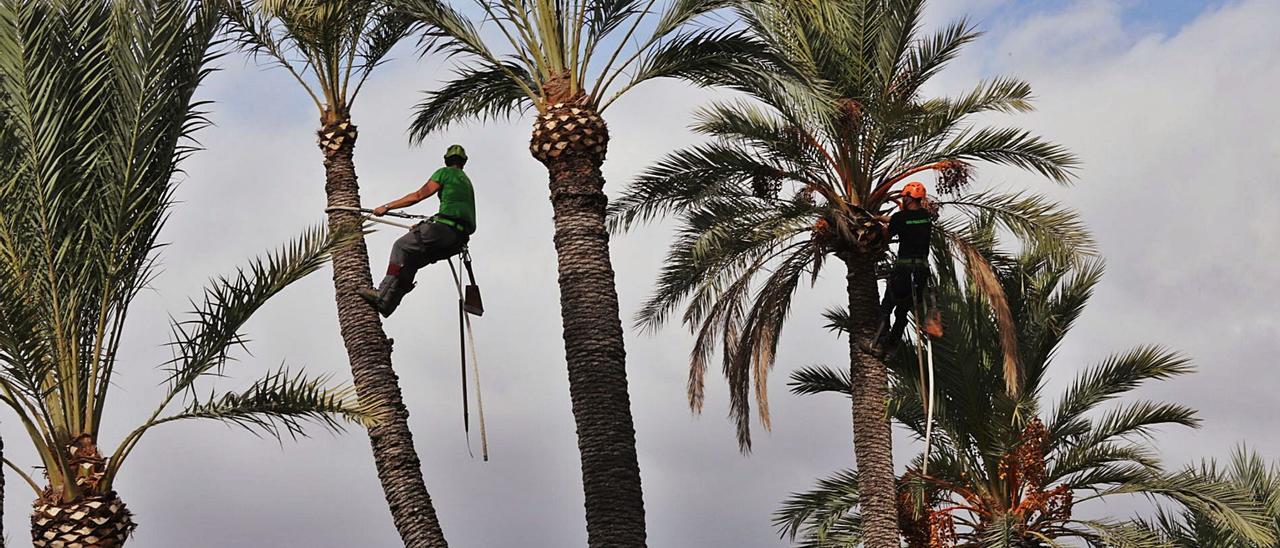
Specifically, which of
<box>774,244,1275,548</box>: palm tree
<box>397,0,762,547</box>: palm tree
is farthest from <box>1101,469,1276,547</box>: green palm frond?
<box>397,0,762,547</box>: palm tree

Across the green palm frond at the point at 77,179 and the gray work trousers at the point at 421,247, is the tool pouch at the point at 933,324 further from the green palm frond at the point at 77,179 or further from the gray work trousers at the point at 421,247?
the green palm frond at the point at 77,179

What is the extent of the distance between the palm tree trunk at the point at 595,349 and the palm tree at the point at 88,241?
7.34 ft

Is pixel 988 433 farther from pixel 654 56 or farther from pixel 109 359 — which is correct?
pixel 109 359

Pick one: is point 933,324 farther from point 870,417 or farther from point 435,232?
point 435,232

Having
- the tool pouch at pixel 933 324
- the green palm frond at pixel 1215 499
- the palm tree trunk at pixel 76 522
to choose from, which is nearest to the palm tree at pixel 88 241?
the palm tree trunk at pixel 76 522

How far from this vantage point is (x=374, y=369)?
44.2ft

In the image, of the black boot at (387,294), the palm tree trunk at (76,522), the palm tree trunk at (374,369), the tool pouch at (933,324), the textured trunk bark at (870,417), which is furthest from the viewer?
the textured trunk bark at (870,417)

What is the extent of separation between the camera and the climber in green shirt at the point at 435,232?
13.3 meters

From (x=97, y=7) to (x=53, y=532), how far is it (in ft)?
12.7

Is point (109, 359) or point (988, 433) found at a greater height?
point (988, 433)

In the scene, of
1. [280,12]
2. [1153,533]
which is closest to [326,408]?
[280,12]

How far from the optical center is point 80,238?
11305mm

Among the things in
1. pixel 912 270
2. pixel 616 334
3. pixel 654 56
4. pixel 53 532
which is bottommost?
pixel 53 532

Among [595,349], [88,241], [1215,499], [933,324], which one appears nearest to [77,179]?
[88,241]
